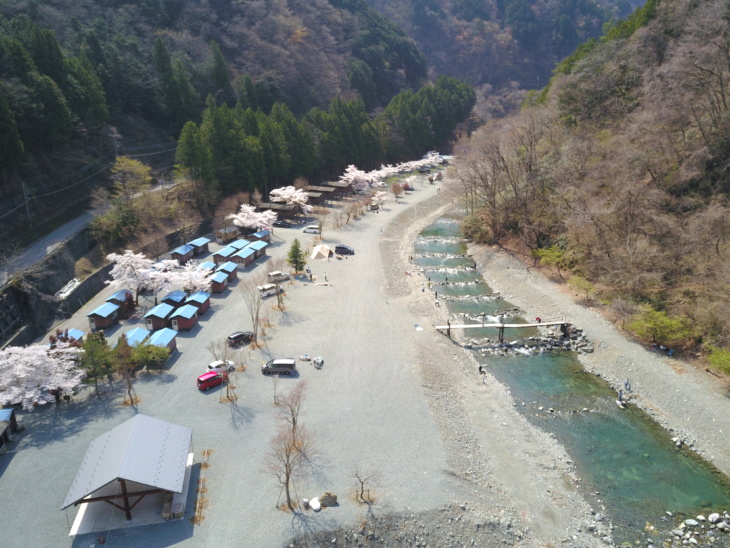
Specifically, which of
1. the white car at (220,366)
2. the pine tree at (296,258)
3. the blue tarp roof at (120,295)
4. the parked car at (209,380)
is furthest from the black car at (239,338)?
the pine tree at (296,258)

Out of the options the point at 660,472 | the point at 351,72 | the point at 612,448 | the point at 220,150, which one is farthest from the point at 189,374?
the point at 351,72

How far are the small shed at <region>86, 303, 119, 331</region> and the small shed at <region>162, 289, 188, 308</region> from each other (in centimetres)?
307

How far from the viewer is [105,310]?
96.5 feet

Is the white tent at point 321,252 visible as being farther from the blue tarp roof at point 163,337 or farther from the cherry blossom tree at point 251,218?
the blue tarp roof at point 163,337

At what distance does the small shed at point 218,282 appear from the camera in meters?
34.4

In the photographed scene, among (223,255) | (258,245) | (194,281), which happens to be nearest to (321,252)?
(258,245)

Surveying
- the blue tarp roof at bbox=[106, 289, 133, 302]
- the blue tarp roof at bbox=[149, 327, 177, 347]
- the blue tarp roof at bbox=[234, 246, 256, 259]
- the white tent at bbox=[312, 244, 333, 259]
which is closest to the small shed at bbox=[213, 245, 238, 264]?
the blue tarp roof at bbox=[234, 246, 256, 259]

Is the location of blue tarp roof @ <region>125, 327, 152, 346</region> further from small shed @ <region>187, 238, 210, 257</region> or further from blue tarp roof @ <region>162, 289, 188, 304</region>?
small shed @ <region>187, 238, 210, 257</region>

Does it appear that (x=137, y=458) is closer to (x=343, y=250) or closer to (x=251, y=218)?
(x=343, y=250)

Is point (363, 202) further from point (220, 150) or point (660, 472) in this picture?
point (660, 472)

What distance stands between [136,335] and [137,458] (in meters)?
12.3

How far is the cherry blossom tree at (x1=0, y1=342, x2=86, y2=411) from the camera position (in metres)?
20.7

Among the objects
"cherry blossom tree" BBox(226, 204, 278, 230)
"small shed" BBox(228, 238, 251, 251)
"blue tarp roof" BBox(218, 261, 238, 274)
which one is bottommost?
"blue tarp roof" BBox(218, 261, 238, 274)

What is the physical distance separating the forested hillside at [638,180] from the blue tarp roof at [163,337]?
26.4 meters
